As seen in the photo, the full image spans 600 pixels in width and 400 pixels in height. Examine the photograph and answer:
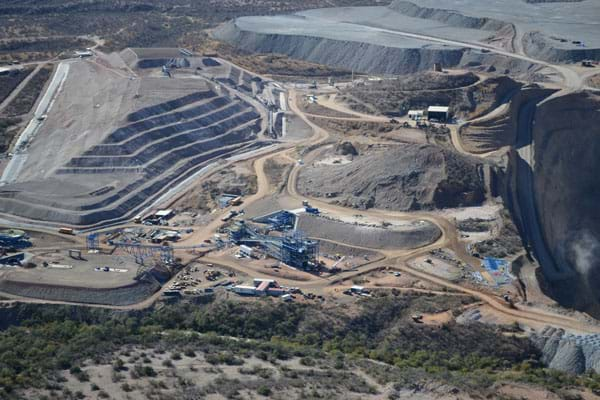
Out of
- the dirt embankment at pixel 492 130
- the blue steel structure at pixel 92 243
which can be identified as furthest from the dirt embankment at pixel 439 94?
the blue steel structure at pixel 92 243

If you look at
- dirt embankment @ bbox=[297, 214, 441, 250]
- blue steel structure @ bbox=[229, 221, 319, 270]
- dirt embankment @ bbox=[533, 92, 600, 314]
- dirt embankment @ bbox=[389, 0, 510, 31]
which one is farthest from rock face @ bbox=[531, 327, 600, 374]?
dirt embankment @ bbox=[389, 0, 510, 31]

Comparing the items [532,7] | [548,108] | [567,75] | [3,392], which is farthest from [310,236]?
[532,7]

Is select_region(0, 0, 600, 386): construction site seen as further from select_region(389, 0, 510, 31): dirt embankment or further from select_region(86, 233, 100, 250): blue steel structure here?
select_region(389, 0, 510, 31): dirt embankment

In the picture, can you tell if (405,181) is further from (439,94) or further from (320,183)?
(439,94)

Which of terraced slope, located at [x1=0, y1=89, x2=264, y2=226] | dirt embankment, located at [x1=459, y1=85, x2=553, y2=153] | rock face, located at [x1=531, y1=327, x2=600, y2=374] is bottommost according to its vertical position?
rock face, located at [x1=531, y1=327, x2=600, y2=374]

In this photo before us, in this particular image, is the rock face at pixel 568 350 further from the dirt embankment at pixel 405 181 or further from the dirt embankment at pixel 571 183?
the dirt embankment at pixel 405 181
